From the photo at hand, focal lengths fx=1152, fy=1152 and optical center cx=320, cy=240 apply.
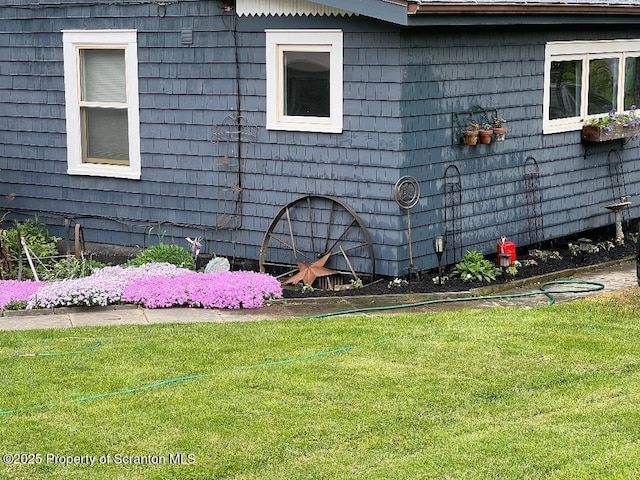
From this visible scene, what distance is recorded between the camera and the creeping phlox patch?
9.79m

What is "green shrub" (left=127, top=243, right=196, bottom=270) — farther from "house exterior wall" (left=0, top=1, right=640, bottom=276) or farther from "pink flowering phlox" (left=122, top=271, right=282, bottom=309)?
→ "pink flowering phlox" (left=122, top=271, right=282, bottom=309)

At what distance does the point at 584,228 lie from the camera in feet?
42.9

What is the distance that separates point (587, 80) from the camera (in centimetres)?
1290

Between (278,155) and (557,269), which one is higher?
(278,155)

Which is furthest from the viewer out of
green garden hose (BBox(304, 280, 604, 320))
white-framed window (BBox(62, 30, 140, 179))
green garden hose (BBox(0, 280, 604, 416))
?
white-framed window (BBox(62, 30, 140, 179))

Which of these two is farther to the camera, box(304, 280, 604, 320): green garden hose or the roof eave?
the roof eave

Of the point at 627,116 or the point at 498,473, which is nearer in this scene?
the point at 498,473

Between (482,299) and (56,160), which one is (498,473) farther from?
(56,160)

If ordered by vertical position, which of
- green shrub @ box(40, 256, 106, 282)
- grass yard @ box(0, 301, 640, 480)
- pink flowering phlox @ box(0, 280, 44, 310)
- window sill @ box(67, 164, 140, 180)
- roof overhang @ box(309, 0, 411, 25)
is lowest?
grass yard @ box(0, 301, 640, 480)

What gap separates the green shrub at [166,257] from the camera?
36.8 ft

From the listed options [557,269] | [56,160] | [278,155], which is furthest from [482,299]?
[56,160]

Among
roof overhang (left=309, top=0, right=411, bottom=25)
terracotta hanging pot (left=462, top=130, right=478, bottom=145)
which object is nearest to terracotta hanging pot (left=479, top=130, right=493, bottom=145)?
terracotta hanging pot (left=462, top=130, right=478, bottom=145)

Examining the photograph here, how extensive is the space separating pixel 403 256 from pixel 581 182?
329 cm

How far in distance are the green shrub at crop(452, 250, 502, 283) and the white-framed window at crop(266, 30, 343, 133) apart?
1.74 metres
